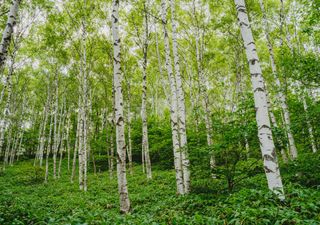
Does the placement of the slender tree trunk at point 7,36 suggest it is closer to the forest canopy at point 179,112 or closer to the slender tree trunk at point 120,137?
the forest canopy at point 179,112

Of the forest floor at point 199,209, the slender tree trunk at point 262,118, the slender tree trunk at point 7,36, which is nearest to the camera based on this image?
the forest floor at point 199,209

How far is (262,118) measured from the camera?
4500 mm

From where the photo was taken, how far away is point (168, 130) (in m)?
18.5

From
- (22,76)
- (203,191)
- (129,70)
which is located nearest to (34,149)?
(22,76)

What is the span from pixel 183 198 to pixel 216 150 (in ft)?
5.72

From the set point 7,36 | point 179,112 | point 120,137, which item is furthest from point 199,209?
point 7,36

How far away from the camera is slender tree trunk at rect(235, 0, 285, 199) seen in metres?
4.21

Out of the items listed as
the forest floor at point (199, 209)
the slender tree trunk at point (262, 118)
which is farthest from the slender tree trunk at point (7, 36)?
the slender tree trunk at point (262, 118)

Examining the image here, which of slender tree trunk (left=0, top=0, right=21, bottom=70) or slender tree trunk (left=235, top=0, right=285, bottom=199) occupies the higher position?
slender tree trunk (left=0, top=0, right=21, bottom=70)

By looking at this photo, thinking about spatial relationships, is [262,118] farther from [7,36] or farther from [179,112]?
[7,36]

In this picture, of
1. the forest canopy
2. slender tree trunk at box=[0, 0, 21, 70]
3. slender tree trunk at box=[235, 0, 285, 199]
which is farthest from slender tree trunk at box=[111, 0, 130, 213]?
slender tree trunk at box=[235, 0, 285, 199]

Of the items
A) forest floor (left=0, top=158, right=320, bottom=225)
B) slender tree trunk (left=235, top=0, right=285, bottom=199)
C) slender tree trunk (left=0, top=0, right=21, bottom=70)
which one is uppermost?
slender tree trunk (left=0, top=0, right=21, bottom=70)

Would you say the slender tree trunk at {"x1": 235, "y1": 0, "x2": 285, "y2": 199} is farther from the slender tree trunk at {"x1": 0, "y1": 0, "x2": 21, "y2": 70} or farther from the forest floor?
the slender tree trunk at {"x1": 0, "y1": 0, "x2": 21, "y2": 70}

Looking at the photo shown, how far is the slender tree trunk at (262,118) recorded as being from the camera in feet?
13.8
